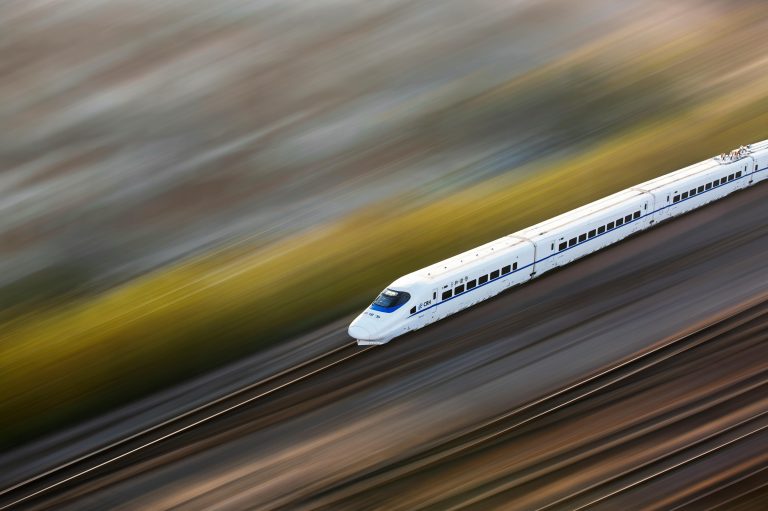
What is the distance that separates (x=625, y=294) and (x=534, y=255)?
3.43 metres

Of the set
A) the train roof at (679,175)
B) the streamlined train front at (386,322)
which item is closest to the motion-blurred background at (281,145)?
the streamlined train front at (386,322)

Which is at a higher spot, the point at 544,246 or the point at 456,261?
the point at 456,261

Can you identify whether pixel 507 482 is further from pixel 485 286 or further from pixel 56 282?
pixel 56 282

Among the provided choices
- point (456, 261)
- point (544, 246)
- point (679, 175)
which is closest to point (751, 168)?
point (679, 175)

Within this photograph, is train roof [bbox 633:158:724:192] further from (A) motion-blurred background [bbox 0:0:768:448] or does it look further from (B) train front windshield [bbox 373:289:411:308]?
(B) train front windshield [bbox 373:289:411:308]

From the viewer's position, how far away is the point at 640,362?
3419 cm

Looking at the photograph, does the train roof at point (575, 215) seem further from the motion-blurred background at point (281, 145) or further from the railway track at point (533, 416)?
the railway track at point (533, 416)

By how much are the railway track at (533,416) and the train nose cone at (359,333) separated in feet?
17.1

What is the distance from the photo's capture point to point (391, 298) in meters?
36.1

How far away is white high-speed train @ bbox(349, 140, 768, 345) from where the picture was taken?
3588 cm

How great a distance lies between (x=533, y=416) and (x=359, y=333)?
264 inches

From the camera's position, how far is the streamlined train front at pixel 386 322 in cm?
3556

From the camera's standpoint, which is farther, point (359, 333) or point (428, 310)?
point (428, 310)

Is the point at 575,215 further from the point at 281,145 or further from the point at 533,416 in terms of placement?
the point at 281,145
